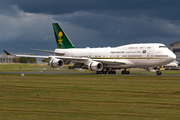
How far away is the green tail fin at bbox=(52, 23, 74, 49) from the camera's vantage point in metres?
64.7

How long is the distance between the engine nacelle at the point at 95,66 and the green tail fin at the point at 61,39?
13.5 m

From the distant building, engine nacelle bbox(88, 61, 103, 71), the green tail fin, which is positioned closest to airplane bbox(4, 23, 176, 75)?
engine nacelle bbox(88, 61, 103, 71)

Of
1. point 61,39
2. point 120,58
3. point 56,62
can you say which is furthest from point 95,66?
A: point 61,39

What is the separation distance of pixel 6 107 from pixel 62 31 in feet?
166

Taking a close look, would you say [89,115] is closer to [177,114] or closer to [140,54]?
[177,114]

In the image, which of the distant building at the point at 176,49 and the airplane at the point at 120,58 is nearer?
the airplane at the point at 120,58

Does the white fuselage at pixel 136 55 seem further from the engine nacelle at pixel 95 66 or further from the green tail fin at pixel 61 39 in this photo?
the green tail fin at pixel 61 39

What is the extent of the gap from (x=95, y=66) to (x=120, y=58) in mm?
4924

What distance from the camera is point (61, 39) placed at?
65.1 meters

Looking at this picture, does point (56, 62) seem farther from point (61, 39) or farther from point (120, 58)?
point (61, 39)

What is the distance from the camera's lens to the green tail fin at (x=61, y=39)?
64688 millimetres

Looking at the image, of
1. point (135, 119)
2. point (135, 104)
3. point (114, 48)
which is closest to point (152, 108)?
point (135, 104)

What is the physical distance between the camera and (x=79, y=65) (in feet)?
185

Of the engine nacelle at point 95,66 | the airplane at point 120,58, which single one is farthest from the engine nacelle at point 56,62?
the engine nacelle at point 95,66
